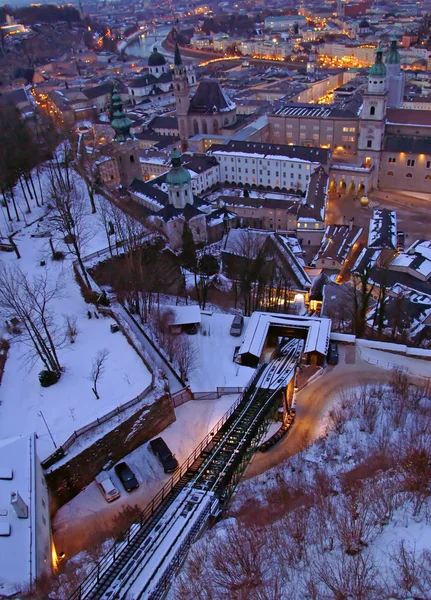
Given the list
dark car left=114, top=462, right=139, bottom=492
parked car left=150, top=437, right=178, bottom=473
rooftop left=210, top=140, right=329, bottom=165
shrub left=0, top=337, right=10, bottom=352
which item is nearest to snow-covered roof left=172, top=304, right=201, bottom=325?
parked car left=150, top=437, right=178, bottom=473

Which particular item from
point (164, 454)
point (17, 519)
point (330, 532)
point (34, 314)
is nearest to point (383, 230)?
point (34, 314)

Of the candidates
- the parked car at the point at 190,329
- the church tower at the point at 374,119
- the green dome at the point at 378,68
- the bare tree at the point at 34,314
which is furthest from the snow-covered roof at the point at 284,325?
the green dome at the point at 378,68

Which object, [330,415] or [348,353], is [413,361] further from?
[330,415]

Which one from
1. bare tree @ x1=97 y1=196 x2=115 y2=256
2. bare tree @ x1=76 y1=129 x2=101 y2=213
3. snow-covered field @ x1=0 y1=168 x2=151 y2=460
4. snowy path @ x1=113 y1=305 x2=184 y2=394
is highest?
bare tree @ x1=76 y1=129 x2=101 y2=213

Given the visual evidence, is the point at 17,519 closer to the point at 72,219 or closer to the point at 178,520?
the point at 178,520

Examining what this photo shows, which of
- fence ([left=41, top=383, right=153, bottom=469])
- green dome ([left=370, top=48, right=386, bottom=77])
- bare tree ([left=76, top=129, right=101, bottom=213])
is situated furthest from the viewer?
green dome ([left=370, top=48, right=386, bottom=77])

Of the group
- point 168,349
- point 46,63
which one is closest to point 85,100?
point 46,63

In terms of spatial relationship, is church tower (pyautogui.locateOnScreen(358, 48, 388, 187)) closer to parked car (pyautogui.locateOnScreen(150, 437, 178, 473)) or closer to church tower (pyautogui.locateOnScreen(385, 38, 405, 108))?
church tower (pyautogui.locateOnScreen(385, 38, 405, 108))
